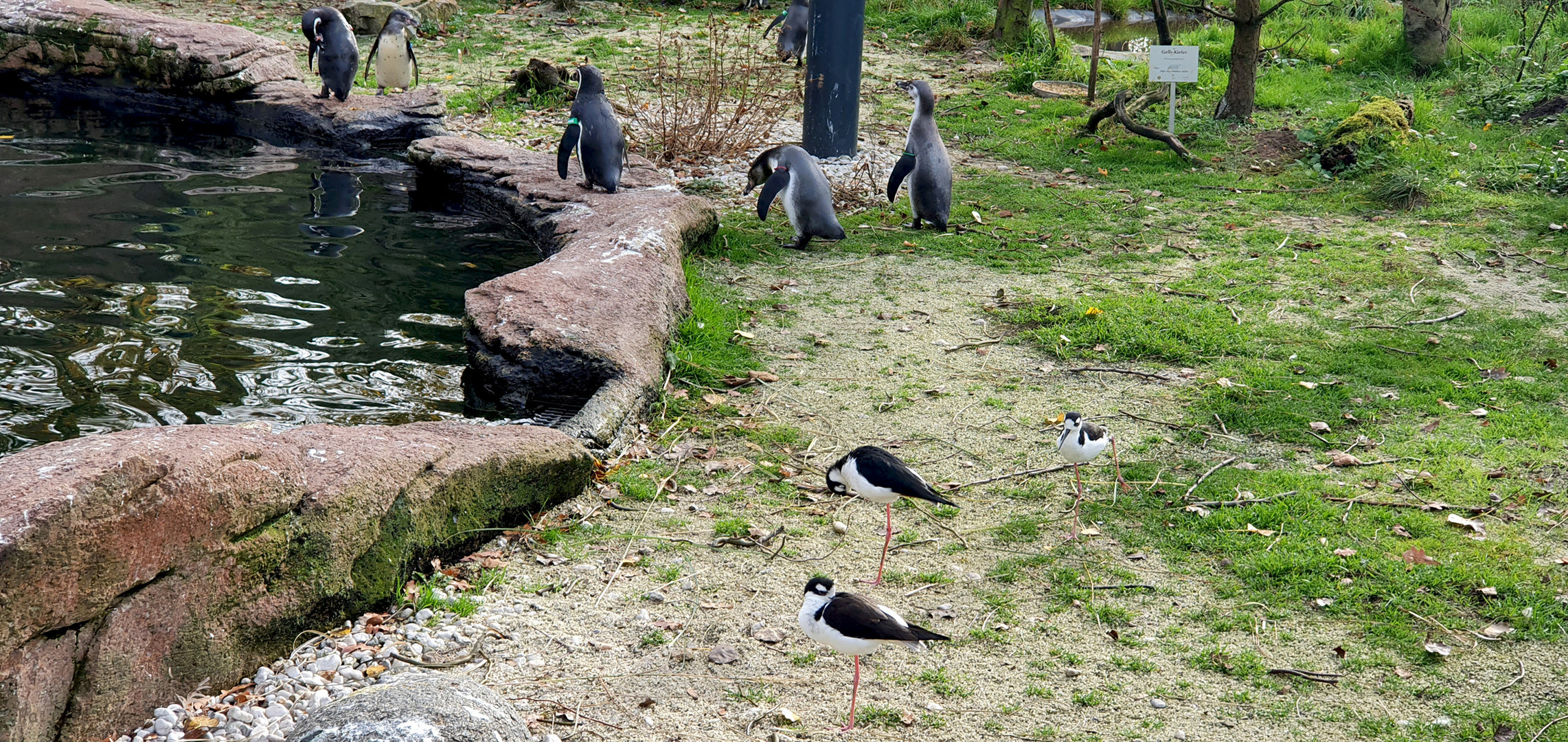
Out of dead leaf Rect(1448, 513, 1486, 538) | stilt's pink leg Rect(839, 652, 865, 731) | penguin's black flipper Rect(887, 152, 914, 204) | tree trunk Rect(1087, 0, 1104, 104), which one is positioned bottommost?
stilt's pink leg Rect(839, 652, 865, 731)

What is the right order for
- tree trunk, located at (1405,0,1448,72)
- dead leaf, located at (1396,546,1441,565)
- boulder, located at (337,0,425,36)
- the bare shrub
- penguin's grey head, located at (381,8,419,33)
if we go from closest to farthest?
dead leaf, located at (1396,546,1441,565) → the bare shrub → penguin's grey head, located at (381,8,419,33) → tree trunk, located at (1405,0,1448,72) → boulder, located at (337,0,425,36)

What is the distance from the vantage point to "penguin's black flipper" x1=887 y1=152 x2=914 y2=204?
8547 millimetres

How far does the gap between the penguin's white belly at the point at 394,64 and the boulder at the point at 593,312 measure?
5.20 m

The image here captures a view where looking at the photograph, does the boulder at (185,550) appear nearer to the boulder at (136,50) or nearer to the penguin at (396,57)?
the penguin at (396,57)

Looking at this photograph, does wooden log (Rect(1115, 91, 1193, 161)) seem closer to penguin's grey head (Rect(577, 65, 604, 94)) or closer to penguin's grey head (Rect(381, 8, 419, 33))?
penguin's grey head (Rect(577, 65, 604, 94))

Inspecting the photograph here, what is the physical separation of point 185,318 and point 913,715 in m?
4.99

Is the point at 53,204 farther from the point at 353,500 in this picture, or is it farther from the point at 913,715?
the point at 913,715

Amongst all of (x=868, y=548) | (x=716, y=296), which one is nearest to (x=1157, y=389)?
(x=868, y=548)

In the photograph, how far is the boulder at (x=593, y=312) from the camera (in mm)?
5410

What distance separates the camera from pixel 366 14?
1475 centimetres

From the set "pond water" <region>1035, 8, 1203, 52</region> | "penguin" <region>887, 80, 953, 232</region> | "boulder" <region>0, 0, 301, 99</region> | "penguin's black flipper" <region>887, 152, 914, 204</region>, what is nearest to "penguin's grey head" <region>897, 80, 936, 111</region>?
"penguin" <region>887, 80, 953, 232</region>

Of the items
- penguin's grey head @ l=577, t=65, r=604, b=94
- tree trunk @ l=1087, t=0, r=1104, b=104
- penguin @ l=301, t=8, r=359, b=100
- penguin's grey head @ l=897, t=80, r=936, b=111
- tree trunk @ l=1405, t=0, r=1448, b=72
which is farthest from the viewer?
tree trunk @ l=1405, t=0, r=1448, b=72

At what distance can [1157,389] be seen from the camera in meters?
5.94

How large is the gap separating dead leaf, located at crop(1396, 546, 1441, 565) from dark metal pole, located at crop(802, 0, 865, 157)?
22.5 ft
